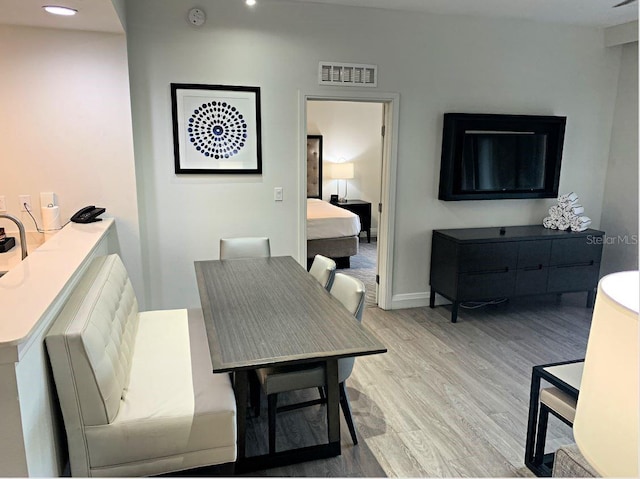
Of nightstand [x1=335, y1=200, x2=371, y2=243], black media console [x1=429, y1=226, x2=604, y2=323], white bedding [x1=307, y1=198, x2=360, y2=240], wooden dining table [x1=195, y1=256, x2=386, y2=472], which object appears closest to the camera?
wooden dining table [x1=195, y1=256, x2=386, y2=472]

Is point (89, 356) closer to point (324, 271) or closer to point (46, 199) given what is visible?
point (324, 271)

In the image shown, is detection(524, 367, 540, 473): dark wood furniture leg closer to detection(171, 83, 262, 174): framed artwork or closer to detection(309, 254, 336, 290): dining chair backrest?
detection(309, 254, 336, 290): dining chair backrest

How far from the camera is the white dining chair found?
212cm

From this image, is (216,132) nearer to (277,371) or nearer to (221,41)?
(221,41)

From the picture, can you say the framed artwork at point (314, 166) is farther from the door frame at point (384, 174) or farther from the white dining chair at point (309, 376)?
the white dining chair at point (309, 376)

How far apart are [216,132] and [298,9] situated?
122 cm

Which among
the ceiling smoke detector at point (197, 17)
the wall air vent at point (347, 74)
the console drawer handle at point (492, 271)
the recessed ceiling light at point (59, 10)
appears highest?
the ceiling smoke detector at point (197, 17)

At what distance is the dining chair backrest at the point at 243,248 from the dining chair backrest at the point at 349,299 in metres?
1.16

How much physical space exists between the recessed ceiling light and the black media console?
3.28m

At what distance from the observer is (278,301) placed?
242 centimetres

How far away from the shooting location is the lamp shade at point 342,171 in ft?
25.5

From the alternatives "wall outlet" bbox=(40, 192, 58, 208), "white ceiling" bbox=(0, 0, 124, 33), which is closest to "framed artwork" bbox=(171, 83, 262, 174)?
"white ceiling" bbox=(0, 0, 124, 33)

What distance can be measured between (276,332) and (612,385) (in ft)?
4.87

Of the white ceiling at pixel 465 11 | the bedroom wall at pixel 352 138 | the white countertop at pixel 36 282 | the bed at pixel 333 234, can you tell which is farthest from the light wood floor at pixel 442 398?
the bedroom wall at pixel 352 138
